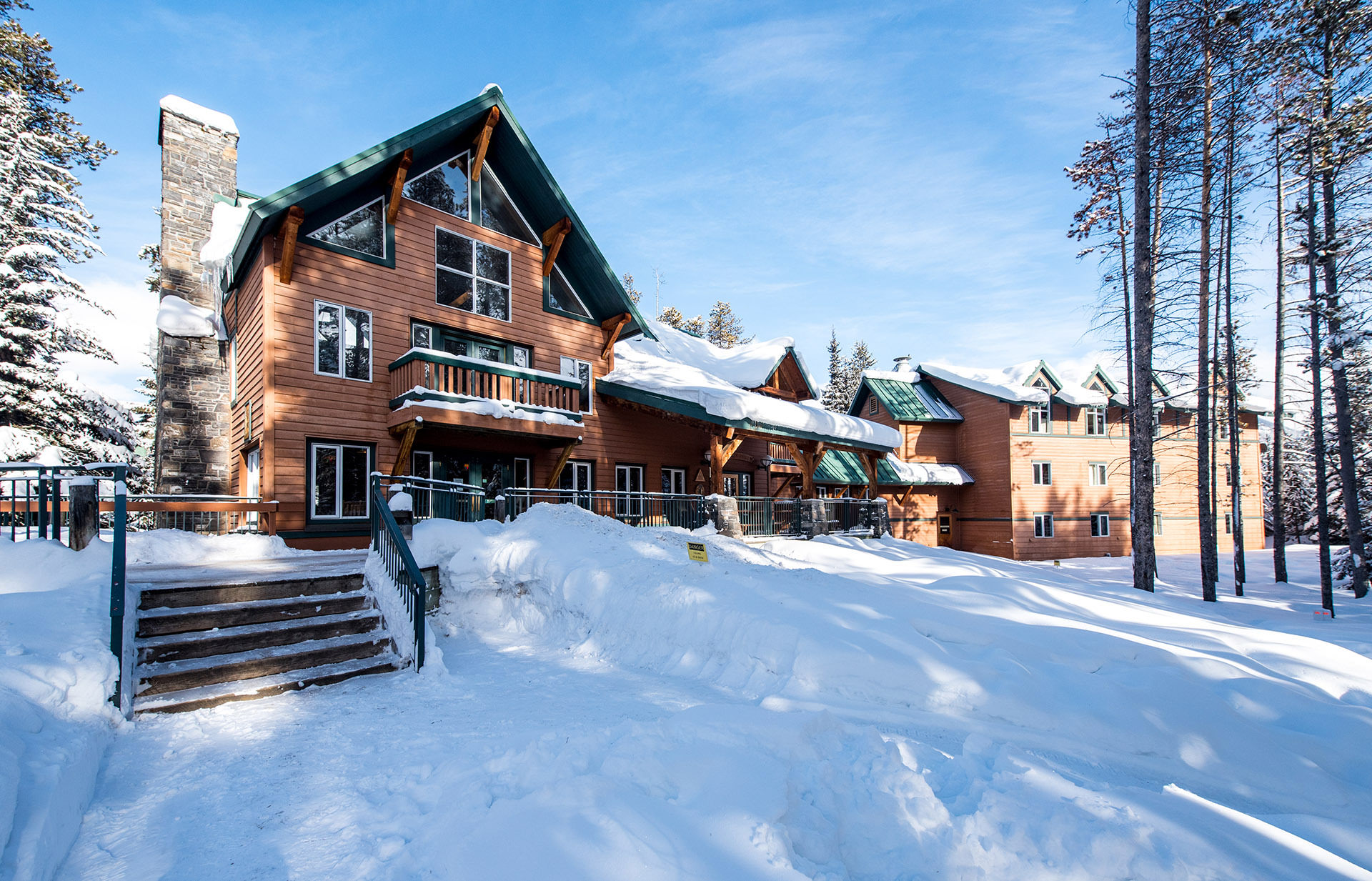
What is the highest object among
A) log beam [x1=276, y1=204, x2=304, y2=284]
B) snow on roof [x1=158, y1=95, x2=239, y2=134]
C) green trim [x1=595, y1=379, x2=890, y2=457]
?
snow on roof [x1=158, y1=95, x2=239, y2=134]

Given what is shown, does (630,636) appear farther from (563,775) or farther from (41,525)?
(41,525)

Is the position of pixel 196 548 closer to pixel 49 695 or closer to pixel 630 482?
pixel 49 695

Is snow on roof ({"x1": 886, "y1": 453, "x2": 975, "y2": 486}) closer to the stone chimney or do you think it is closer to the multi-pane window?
the multi-pane window

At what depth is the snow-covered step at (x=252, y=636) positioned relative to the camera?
5.61m

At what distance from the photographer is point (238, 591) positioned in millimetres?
6547

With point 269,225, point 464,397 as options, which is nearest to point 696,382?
point 464,397

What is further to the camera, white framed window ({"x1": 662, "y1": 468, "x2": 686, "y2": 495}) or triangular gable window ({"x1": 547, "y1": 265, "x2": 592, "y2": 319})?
white framed window ({"x1": 662, "y1": 468, "x2": 686, "y2": 495})

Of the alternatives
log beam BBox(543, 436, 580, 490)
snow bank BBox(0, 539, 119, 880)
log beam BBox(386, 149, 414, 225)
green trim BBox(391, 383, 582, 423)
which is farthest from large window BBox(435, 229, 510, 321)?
snow bank BBox(0, 539, 119, 880)

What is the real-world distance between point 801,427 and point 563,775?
13.8 meters

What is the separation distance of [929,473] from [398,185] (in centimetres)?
2389

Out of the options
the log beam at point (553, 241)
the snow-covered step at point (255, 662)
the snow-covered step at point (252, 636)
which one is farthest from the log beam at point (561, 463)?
the snow-covered step at point (255, 662)

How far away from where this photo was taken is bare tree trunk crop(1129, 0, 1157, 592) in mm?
13070

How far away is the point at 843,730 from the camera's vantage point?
4297mm

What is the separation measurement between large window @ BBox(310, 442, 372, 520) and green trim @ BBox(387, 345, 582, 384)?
6.71 ft
